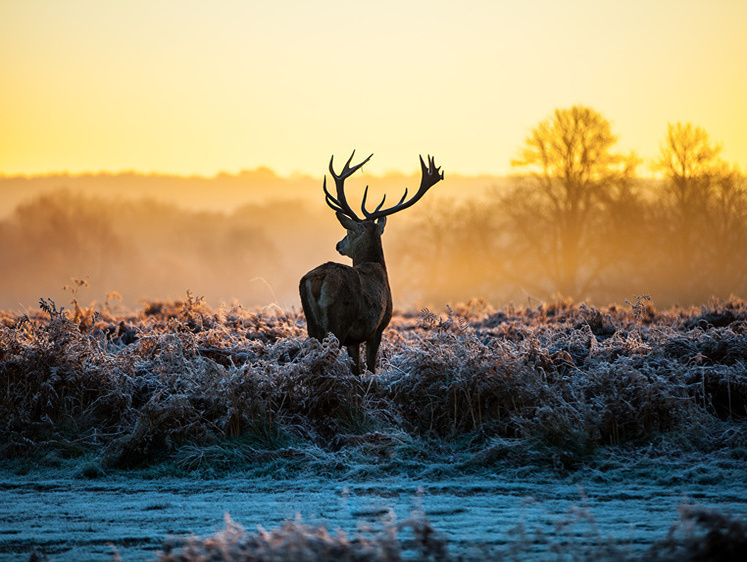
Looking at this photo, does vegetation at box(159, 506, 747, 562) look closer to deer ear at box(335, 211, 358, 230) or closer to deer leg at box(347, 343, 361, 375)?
deer leg at box(347, 343, 361, 375)

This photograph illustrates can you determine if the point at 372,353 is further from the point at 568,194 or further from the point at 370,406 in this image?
the point at 568,194

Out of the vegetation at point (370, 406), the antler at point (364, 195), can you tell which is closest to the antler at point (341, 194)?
the antler at point (364, 195)

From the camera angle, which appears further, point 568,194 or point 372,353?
point 568,194

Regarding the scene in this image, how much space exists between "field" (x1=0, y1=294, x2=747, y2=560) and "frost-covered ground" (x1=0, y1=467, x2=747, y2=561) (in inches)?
A: 1.2

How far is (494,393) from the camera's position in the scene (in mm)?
9086

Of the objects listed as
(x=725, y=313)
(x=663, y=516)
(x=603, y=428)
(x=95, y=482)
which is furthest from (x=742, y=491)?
(x=725, y=313)

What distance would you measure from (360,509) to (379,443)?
1.97 meters

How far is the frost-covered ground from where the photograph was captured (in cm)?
552

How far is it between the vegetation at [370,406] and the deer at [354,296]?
0.44 meters

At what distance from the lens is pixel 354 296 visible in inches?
400

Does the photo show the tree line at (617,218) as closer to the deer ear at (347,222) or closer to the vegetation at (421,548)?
the deer ear at (347,222)

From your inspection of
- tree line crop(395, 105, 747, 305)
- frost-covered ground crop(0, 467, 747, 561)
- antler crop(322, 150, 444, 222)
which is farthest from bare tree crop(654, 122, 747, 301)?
frost-covered ground crop(0, 467, 747, 561)

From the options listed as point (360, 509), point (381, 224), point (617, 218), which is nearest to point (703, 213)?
point (617, 218)

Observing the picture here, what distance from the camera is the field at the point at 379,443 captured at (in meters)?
6.11
